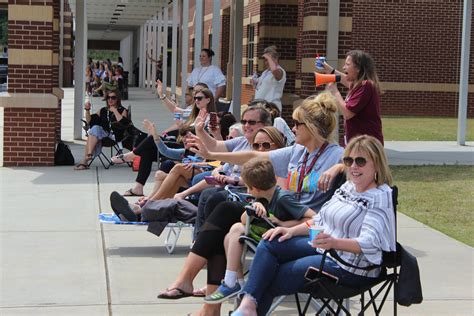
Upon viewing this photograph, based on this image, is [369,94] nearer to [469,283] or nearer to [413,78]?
[469,283]

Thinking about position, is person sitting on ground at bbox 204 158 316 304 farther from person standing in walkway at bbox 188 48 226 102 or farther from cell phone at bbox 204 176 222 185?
person standing in walkway at bbox 188 48 226 102

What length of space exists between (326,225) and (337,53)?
8.83 m

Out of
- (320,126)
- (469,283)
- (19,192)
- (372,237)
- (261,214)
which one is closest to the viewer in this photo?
(372,237)

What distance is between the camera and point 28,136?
555 inches

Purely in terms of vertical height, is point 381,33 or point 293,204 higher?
point 381,33

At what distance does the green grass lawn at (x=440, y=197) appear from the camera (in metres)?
9.96

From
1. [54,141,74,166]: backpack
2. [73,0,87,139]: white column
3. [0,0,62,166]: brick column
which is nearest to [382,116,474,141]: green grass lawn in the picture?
[73,0,87,139]: white column

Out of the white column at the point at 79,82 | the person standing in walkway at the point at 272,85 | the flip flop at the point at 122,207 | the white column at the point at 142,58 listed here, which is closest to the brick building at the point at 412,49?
the white column at the point at 79,82

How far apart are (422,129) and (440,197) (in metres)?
11.7

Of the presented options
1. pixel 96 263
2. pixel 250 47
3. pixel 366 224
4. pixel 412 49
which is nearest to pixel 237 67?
Result: pixel 250 47

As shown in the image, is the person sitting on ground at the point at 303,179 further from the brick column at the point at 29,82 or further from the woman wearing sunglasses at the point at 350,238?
the brick column at the point at 29,82

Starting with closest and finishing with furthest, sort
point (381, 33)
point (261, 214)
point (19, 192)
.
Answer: point (261, 214), point (19, 192), point (381, 33)

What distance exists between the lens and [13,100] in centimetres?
1394

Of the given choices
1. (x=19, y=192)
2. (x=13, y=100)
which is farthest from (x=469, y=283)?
(x=13, y=100)
